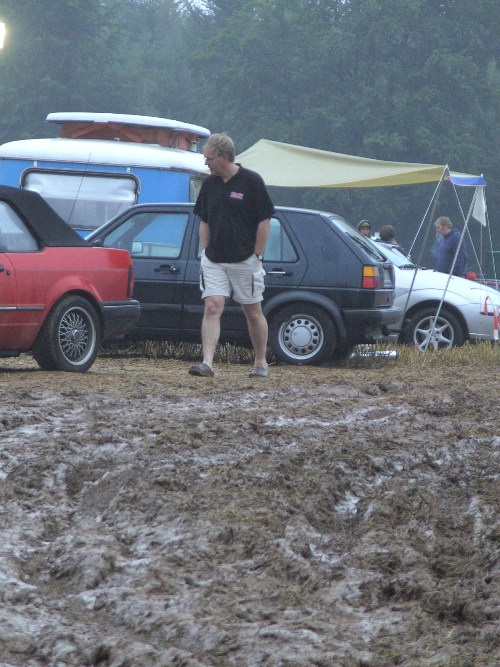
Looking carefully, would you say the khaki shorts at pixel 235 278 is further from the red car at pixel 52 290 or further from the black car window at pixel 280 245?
the black car window at pixel 280 245

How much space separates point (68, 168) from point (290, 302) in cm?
511

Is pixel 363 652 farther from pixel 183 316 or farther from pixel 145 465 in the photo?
pixel 183 316

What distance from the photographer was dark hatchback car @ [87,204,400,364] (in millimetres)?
12516

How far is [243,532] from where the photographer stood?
490cm

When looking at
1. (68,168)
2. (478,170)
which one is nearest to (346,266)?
(68,168)

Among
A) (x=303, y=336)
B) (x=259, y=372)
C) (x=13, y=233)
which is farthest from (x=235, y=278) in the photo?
(x=303, y=336)

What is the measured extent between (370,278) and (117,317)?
2.94m

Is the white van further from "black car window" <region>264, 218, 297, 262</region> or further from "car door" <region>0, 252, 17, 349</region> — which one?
"car door" <region>0, 252, 17, 349</region>

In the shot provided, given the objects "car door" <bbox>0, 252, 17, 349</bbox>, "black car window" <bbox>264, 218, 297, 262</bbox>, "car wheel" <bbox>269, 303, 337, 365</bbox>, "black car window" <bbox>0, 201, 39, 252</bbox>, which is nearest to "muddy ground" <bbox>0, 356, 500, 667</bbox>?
"car door" <bbox>0, 252, 17, 349</bbox>

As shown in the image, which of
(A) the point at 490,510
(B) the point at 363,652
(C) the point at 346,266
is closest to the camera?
(B) the point at 363,652

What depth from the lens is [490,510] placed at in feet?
18.1

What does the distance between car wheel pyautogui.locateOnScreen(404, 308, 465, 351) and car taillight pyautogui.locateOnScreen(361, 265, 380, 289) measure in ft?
6.57

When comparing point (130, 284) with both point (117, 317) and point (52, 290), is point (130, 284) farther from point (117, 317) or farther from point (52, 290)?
point (52, 290)

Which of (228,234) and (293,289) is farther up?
(228,234)
